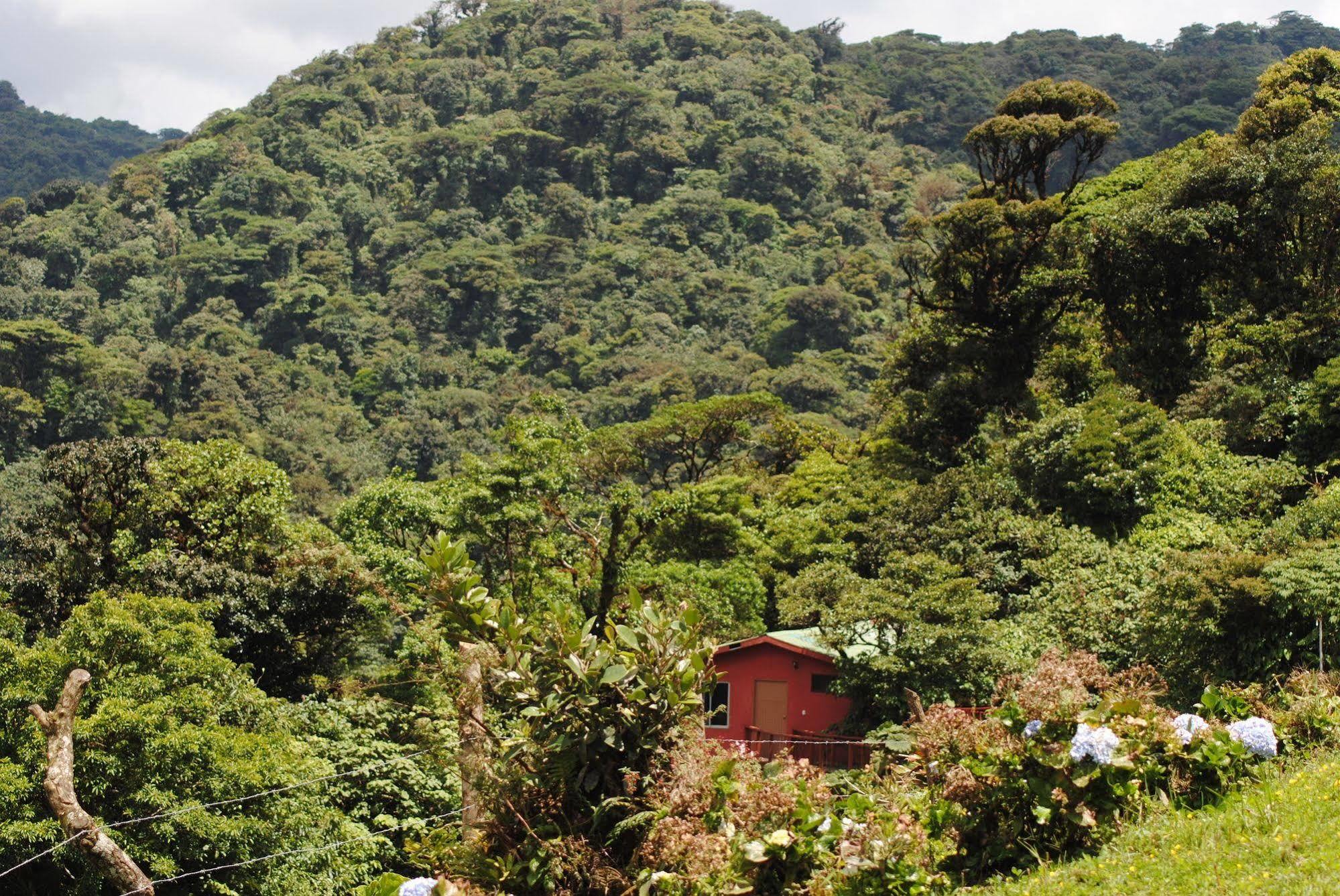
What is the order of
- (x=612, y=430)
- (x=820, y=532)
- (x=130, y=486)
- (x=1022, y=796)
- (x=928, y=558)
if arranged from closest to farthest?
(x=1022, y=796) < (x=928, y=558) < (x=130, y=486) < (x=820, y=532) < (x=612, y=430)

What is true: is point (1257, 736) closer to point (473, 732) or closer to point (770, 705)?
point (473, 732)

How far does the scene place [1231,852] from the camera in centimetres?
516

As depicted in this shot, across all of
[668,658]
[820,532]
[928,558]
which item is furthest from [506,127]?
[668,658]

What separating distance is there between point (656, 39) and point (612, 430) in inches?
3148

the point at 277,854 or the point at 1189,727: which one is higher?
the point at 1189,727

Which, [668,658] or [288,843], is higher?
[668,658]

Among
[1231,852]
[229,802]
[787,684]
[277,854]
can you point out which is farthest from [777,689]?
[1231,852]

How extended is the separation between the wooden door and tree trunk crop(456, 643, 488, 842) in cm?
1309

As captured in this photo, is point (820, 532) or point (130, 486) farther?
point (820, 532)

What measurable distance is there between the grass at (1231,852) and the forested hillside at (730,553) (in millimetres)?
226

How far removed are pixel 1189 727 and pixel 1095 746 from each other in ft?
2.72

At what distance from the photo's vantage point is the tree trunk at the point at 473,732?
5449 millimetres

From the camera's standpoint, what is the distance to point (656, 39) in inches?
4139

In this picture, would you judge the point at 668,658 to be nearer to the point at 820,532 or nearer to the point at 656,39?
the point at 820,532
